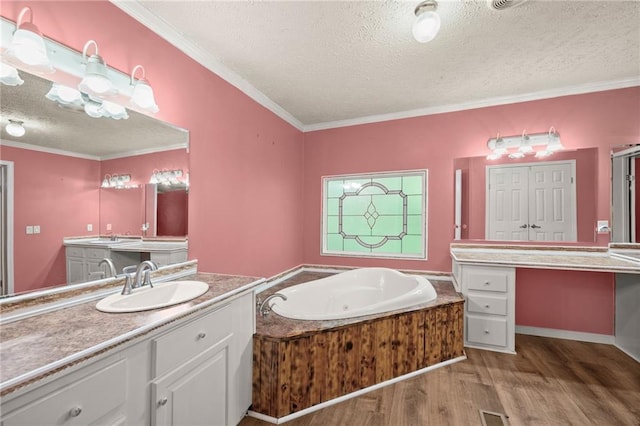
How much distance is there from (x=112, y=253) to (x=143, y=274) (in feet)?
0.66

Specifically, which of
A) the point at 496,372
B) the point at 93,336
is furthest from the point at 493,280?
the point at 93,336

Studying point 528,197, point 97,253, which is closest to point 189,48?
point 97,253

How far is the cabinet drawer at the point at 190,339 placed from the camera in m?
1.14

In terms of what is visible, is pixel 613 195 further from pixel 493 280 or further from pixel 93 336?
pixel 93 336

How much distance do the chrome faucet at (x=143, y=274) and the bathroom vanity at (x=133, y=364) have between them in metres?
0.23

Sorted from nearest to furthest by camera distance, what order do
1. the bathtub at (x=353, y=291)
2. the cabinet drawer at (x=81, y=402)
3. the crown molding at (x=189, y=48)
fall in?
the cabinet drawer at (x=81, y=402) < the crown molding at (x=189, y=48) < the bathtub at (x=353, y=291)

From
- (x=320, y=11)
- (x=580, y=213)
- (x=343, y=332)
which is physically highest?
(x=320, y=11)

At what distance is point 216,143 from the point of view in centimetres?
229

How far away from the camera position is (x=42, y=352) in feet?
2.78

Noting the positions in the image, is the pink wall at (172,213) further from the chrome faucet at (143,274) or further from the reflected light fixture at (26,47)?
the reflected light fixture at (26,47)

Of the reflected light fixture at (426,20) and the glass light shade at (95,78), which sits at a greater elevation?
the reflected light fixture at (426,20)

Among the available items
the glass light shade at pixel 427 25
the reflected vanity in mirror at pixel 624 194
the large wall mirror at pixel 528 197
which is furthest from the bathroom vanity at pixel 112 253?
the reflected vanity in mirror at pixel 624 194

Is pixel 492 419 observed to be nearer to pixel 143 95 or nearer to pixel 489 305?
pixel 489 305

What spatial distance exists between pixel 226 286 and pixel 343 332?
0.84 m
